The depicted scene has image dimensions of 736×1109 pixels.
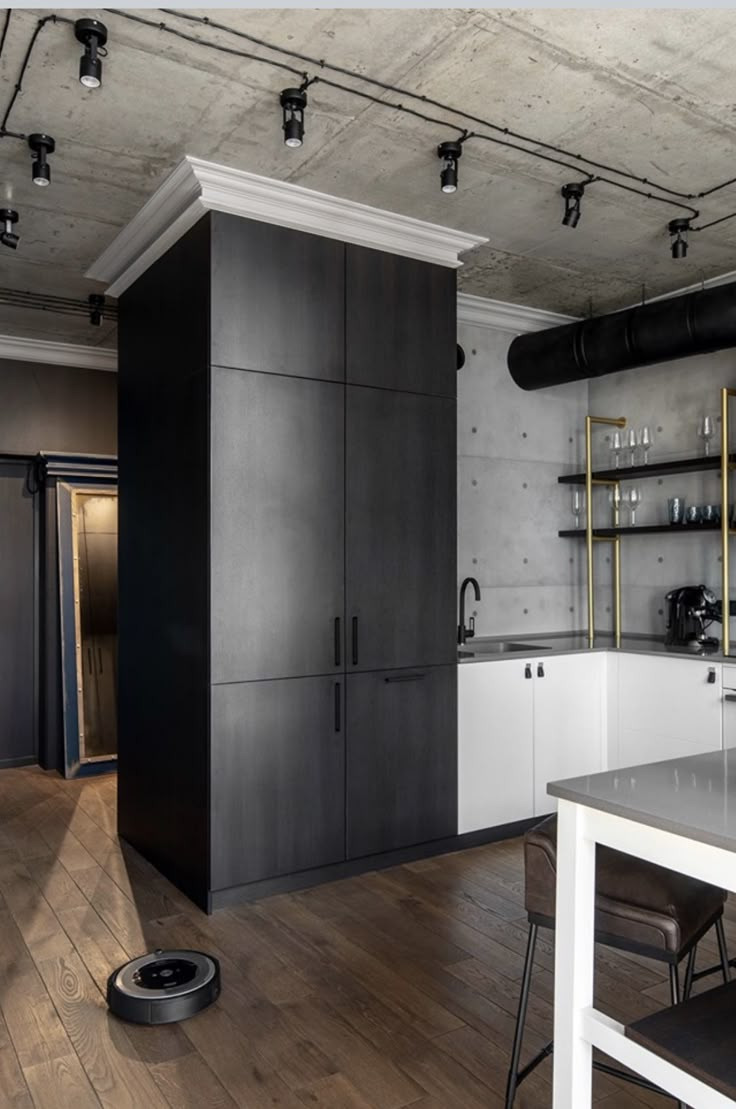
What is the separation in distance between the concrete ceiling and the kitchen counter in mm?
2090

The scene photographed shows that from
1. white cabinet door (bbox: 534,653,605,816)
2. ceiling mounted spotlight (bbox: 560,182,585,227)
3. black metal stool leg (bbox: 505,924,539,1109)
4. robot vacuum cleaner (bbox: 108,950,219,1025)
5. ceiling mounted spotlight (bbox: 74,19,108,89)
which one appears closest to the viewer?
black metal stool leg (bbox: 505,924,539,1109)

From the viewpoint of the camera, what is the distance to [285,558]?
3.65 metres

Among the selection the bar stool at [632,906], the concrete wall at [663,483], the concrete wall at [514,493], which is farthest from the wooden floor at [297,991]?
the concrete wall at [663,483]

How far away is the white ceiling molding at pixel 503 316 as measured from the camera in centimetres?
514

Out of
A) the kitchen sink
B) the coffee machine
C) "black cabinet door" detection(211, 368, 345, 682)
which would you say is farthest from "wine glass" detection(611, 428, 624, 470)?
"black cabinet door" detection(211, 368, 345, 682)

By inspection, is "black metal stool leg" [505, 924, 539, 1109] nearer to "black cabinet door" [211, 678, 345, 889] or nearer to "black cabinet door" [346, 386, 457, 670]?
"black cabinet door" [211, 678, 345, 889]

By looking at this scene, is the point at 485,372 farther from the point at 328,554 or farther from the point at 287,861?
the point at 287,861

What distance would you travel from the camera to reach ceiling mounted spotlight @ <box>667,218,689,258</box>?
13.2 ft

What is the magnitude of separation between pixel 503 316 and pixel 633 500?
4.60 ft

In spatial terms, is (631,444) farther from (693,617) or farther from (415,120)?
(415,120)

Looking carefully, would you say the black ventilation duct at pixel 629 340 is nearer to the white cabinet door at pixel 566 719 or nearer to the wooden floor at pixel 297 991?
the white cabinet door at pixel 566 719

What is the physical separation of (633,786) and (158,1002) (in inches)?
65.4

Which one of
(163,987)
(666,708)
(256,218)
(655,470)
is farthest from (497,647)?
(163,987)

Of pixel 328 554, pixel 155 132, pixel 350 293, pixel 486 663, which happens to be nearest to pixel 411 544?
pixel 328 554
